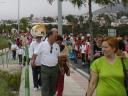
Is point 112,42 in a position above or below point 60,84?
above

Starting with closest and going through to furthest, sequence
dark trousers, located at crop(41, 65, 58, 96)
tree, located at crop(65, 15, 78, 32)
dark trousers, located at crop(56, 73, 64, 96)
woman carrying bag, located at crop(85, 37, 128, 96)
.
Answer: woman carrying bag, located at crop(85, 37, 128, 96) < dark trousers, located at crop(41, 65, 58, 96) < dark trousers, located at crop(56, 73, 64, 96) < tree, located at crop(65, 15, 78, 32)

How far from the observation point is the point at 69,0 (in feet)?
58.2

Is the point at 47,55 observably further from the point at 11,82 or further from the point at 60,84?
the point at 11,82

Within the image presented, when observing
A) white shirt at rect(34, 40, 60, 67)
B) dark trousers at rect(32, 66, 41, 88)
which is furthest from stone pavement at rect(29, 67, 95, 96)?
white shirt at rect(34, 40, 60, 67)

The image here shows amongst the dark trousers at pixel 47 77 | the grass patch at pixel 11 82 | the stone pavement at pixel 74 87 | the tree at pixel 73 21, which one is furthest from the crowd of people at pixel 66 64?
the tree at pixel 73 21

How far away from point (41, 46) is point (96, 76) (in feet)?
15.2

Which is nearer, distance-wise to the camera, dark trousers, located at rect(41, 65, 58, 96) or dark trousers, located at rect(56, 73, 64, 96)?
dark trousers, located at rect(41, 65, 58, 96)

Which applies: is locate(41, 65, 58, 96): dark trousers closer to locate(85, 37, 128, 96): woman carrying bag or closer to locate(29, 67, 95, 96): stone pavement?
locate(29, 67, 95, 96): stone pavement

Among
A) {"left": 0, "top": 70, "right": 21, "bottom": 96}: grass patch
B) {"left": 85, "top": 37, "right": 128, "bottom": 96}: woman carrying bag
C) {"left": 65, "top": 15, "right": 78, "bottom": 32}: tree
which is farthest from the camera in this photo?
{"left": 65, "top": 15, "right": 78, "bottom": 32}: tree

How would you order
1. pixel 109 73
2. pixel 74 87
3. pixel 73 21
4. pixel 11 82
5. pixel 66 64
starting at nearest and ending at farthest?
pixel 109 73
pixel 66 64
pixel 74 87
pixel 11 82
pixel 73 21

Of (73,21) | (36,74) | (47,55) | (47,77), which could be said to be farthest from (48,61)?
(73,21)

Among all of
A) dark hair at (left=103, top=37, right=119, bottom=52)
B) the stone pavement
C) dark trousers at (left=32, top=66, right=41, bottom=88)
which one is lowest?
the stone pavement

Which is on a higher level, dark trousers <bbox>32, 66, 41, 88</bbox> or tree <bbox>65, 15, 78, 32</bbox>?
tree <bbox>65, 15, 78, 32</bbox>

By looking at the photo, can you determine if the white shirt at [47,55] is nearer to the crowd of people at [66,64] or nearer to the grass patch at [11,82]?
the crowd of people at [66,64]
